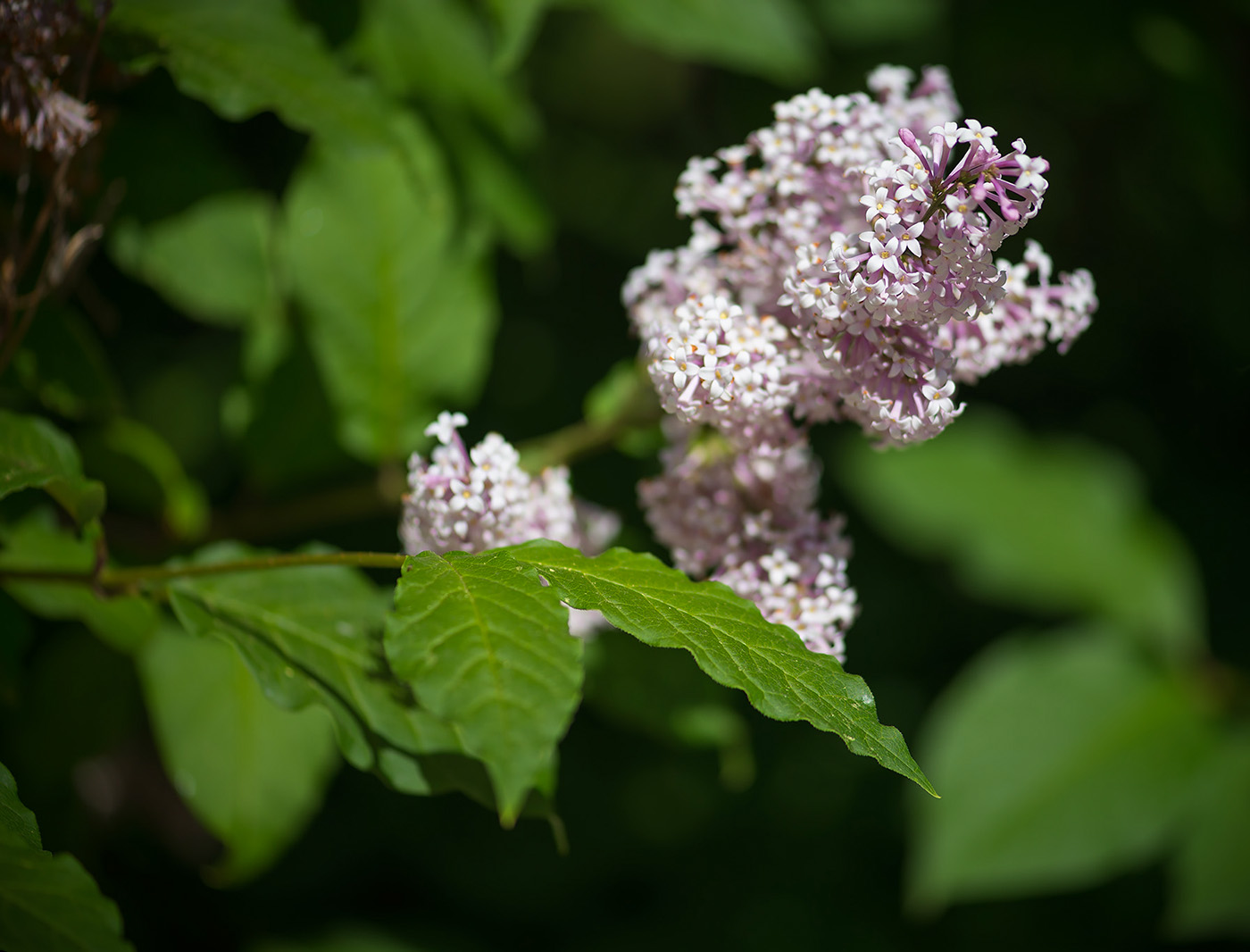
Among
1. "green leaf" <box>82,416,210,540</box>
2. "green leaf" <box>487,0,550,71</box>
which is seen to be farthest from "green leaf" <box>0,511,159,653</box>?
"green leaf" <box>487,0,550,71</box>

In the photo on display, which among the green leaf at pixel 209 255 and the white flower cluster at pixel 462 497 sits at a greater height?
the green leaf at pixel 209 255

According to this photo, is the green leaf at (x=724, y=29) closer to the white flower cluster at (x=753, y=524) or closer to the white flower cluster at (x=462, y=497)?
the white flower cluster at (x=753, y=524)

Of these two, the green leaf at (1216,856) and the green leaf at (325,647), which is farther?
the green leaf at (1216,856)

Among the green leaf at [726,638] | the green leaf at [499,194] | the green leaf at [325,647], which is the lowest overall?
the green leaf at [325,647]

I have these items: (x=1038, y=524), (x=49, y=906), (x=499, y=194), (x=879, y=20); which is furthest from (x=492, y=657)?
(x=1038, y=524)

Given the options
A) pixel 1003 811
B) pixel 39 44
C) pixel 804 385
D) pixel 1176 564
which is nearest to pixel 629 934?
pixel 1003 811

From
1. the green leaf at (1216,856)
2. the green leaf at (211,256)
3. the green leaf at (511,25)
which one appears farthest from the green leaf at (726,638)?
the green leaf at (1216,856)

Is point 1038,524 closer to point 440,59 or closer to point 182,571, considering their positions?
point 440,59
